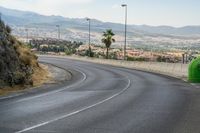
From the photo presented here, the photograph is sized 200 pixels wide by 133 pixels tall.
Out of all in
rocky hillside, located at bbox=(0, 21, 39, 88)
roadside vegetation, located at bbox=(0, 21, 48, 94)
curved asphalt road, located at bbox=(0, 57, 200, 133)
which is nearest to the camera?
curved asphalt road, located at bbox=(0, 57, 200, 133)

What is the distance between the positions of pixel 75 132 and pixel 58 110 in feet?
16.2

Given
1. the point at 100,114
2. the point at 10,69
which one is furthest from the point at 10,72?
the point at 100,114

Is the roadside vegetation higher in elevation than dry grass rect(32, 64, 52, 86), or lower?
higher

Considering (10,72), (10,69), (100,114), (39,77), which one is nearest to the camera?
(100,114)

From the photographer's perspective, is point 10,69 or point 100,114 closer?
point 100,114

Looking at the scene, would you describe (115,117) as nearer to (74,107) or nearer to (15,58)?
(74,107)

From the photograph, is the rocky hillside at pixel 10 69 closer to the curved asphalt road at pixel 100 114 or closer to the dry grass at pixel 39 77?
the dry grass at pixel 39 77

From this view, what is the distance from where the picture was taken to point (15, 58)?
32.1 metres

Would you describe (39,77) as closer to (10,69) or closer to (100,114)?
(10,69)

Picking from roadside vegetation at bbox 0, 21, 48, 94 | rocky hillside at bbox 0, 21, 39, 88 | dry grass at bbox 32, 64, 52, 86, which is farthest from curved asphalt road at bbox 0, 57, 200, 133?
dry grass at bbox 32, 64, 52, 86

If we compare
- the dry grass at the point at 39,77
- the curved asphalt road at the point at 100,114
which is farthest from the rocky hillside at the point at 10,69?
the curved asphalt road at the point at 100,114

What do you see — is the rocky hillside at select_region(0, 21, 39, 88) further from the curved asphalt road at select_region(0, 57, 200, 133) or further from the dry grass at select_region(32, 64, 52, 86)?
the curved asphalt road at select_region(0, 57, 200, 133)

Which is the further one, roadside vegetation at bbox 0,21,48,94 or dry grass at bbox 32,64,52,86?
dry grass at bbox 32,64,52,86

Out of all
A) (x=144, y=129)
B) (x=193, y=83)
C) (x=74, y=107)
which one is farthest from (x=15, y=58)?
(x=144, y=129)
